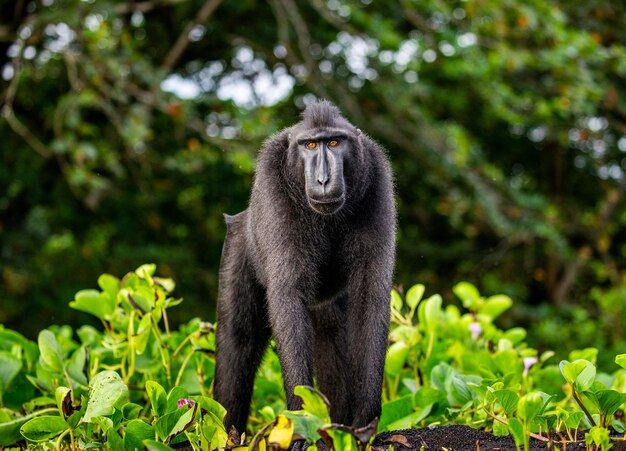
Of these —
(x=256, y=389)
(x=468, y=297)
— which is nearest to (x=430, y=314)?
(x=468, y=297)

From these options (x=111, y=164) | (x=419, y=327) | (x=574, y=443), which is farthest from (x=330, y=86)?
(x=574, y=443)

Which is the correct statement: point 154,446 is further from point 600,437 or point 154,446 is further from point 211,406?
point 600,437

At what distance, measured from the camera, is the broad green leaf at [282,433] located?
2299 mm

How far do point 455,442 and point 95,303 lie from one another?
177 centimetres

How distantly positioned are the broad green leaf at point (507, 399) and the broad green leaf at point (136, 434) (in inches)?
43.0

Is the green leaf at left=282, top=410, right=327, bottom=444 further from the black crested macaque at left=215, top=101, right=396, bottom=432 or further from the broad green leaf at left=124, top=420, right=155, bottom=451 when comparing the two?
the black crested macaque at left=215, top=101, right=396, bottom=432

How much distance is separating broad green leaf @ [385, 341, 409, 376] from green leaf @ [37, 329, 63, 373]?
1439 mm

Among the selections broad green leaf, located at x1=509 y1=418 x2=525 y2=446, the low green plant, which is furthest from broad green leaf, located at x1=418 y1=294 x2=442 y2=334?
broad green leaf, located at x1=509 y1=418 x2=525 y2=446

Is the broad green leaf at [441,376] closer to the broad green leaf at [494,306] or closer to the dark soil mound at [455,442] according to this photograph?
the dark soil mound at [455,442]

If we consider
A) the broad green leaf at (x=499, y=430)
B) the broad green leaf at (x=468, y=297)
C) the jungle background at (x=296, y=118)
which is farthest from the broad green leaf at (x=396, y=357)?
the jungle background at (x=296, y=118)

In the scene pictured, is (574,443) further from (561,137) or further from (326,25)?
(326,25)

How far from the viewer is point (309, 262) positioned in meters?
3.44

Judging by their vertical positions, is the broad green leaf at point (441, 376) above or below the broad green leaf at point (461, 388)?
below

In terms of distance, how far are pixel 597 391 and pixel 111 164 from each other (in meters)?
5.89
